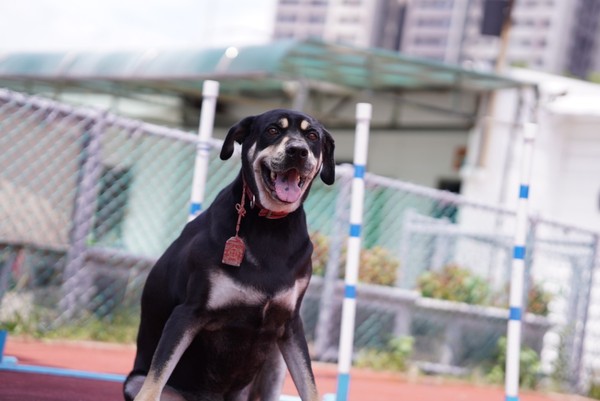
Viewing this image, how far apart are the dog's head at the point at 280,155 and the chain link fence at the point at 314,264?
3.45 m

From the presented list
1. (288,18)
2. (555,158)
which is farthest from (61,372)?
(288,18)

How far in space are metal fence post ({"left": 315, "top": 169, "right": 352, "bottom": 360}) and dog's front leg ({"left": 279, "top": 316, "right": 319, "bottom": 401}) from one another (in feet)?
16.0

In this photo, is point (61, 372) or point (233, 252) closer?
point (233, 252)

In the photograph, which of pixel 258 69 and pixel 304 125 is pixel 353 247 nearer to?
pixel 304 125

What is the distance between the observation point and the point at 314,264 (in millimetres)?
9461

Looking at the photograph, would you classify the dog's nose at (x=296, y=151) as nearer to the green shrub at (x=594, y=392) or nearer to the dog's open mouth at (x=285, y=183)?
the dog's open mouth at (x=285, y=183)

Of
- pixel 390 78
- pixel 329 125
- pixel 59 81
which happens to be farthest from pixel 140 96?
pixel 390 78

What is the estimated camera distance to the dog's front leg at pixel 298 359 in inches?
Result: 157

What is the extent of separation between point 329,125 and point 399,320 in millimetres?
Answer: 9376

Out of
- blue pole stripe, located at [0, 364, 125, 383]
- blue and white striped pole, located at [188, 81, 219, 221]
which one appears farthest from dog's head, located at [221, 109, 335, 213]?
blue pole stripe, located at [0, 364, 125, 383]

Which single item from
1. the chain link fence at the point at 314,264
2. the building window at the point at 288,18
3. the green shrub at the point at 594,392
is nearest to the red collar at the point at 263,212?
the chain link fence at the point at 314,264

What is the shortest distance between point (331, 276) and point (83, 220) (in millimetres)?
2431

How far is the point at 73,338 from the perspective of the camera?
7504 millimetres

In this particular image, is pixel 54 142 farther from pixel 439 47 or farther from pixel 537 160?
pixel 439 47
